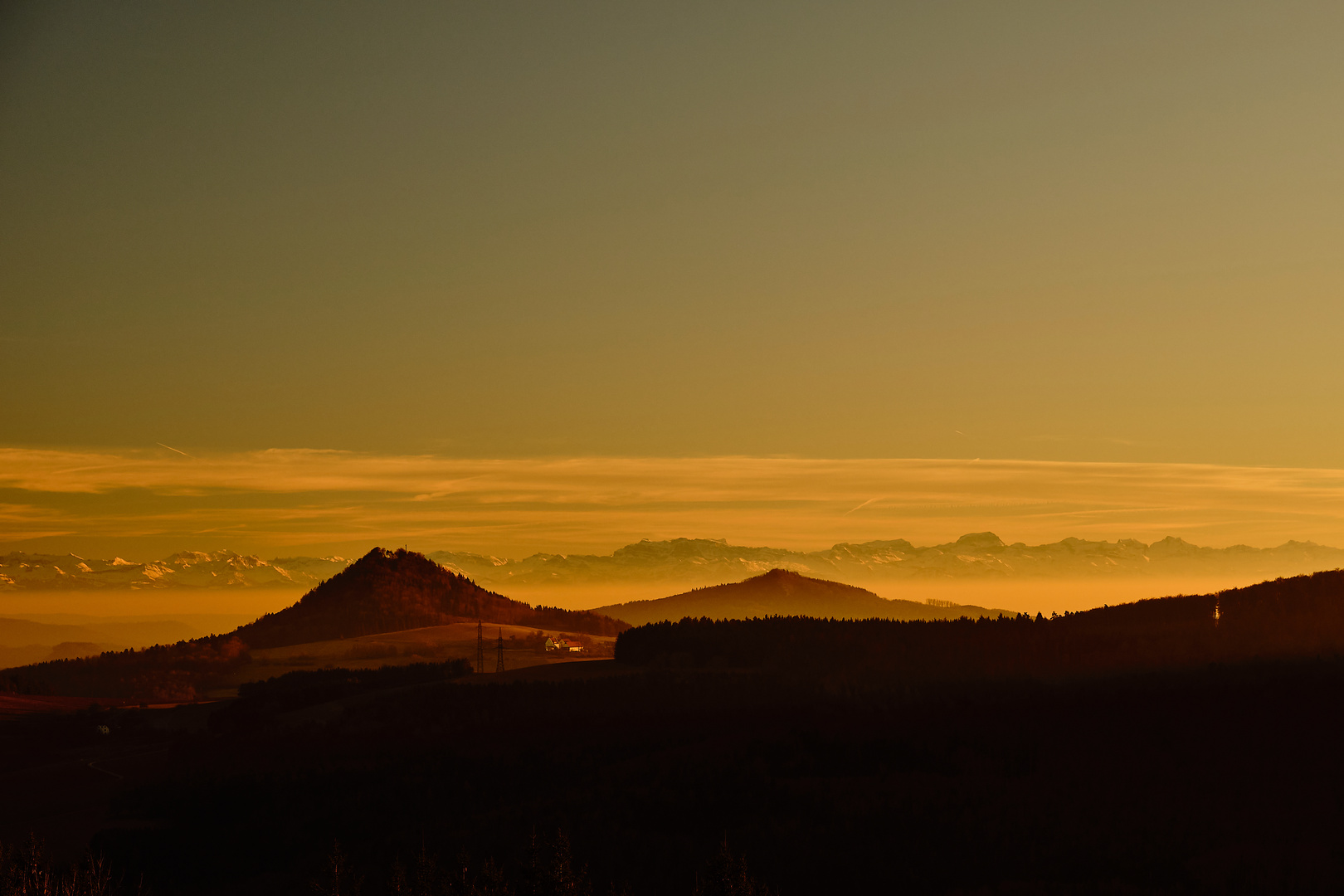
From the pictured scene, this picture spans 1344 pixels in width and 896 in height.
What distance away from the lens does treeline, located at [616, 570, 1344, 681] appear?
408 feet

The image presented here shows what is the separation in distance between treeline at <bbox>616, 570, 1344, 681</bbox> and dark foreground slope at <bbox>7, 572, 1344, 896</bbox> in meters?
0.65

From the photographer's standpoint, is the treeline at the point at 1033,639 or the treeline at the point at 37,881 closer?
the treeline at the point at 37,881

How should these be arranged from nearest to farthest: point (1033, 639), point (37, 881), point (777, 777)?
1. point (37, 881)
2. point (777, 777)
3. point (1033, 639)

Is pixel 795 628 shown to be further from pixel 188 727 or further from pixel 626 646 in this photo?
pixel 188 727

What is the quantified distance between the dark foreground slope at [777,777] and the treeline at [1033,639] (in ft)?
2.12

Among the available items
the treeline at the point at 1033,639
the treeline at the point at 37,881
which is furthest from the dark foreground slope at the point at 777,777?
the treeline at the point at 37,881

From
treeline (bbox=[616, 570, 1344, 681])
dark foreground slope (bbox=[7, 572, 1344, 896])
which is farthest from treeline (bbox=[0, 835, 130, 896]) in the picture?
treeline (bbox=[616, 570, 1344, 681])

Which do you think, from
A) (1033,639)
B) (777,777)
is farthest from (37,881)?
(1033,639)

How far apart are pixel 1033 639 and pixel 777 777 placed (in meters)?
69.1

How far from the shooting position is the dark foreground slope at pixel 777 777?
203ft

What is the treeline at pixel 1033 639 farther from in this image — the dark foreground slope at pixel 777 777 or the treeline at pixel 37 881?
the treeline at pixel 37 881

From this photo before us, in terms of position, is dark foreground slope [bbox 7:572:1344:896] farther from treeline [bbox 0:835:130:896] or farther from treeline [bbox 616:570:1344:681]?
treeline [bbox 0:835:130:896]

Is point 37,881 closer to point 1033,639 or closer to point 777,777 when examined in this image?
point 777,777

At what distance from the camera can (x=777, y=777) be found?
279ft
